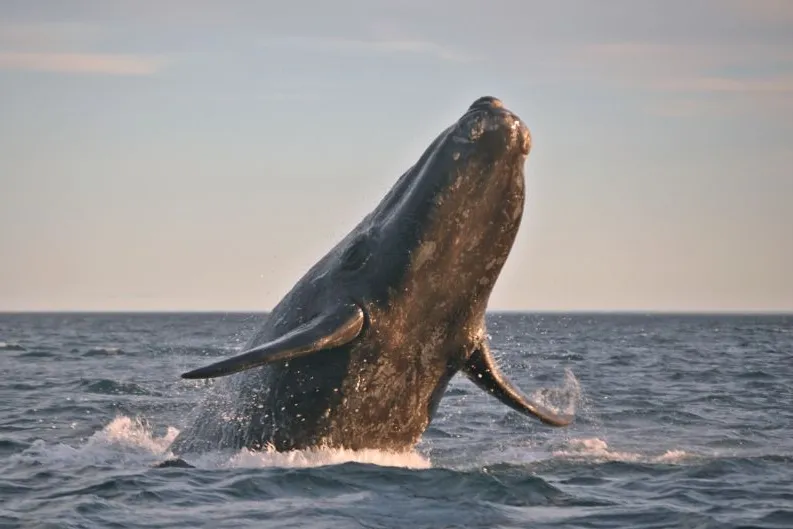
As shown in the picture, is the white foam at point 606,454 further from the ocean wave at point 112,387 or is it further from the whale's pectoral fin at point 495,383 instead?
the ocean wave at point 112,387

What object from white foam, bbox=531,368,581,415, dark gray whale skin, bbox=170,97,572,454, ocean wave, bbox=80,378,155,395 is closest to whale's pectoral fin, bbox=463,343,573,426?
dark gray whale skin, bbox=170,97,572,454

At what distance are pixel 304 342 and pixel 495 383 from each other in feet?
6.80

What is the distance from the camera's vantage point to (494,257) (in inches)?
419

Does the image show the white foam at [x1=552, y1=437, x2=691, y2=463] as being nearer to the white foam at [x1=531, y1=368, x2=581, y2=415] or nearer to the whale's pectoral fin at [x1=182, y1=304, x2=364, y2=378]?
the whale's pectoral fin at [x1=182, y1=304, x2=364, y2=378]

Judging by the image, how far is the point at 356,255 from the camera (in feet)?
36.0

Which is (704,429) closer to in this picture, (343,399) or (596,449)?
(596,449)

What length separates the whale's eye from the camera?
1091 centimetres

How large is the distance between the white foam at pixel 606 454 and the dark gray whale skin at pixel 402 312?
2795 millimetres

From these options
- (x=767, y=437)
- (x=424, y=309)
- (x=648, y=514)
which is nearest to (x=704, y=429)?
(x=767, y=437)

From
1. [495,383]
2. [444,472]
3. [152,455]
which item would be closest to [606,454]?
[444,472]

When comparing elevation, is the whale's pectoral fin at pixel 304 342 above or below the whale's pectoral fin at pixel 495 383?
above

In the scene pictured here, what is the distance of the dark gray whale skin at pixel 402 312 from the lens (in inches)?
409

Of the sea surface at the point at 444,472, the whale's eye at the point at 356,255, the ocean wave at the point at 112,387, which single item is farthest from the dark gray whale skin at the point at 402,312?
the ocean wave at the point at 112,387

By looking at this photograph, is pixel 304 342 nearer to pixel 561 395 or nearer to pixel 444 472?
pixel 444 472
